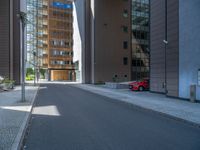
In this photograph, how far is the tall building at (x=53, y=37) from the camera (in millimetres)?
82562

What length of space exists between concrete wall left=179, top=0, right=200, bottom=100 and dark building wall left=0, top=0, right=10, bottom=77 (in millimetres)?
29320

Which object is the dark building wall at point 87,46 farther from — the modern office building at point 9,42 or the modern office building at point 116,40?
the modern office building at point 9,42

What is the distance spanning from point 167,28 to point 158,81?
539 centimetres

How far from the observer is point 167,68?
764 inches

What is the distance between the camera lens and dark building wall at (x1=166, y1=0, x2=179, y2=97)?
17.9 meters

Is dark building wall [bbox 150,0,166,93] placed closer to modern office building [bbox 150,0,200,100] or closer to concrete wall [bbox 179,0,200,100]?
modern office building [bbox 150,0,200,100]

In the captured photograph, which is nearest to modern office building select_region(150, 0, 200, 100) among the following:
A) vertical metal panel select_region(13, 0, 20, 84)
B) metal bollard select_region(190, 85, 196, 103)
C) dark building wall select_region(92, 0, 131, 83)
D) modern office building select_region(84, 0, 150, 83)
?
metal bollard select_region(190, 85, 196, 103)

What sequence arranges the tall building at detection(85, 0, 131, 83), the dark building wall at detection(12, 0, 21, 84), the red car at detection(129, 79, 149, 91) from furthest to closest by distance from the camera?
1. the tall building at detection(85, 0, 131, 83)
2. the dark building wall at detection(12, 0, 21, 84)
3. the red car at detection(129, 79, 149, 91)

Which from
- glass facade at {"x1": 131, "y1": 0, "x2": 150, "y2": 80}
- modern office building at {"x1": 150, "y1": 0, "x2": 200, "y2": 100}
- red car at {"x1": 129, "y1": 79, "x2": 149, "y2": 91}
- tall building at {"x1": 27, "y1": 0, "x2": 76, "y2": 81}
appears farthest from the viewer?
tall building at {"x1": 27, "y1": 0, "x2": 76, "y2": 81}

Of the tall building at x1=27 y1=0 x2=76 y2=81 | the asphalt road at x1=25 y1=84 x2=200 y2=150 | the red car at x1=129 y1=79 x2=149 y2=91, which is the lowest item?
the asphalt road at x1=25 y1=84 x2=200 y2=150

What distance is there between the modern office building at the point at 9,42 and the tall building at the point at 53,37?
4060cm

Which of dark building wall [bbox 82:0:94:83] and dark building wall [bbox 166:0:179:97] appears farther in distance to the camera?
dark building wall [bbox 82:0:94:83]

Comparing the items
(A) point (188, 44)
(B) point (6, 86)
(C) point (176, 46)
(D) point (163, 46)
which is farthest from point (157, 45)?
(B) point (6, 86)

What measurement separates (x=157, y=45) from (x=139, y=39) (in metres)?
31.3
